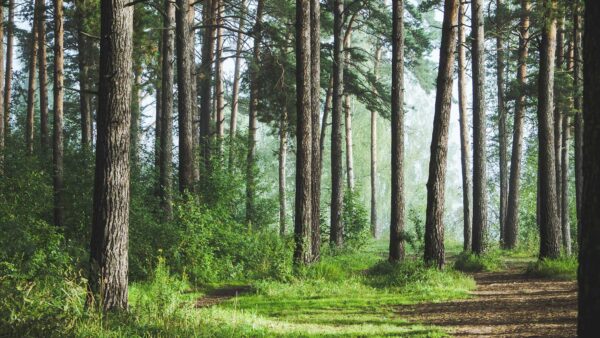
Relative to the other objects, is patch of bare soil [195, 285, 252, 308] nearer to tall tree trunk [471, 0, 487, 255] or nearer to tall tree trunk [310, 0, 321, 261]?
tall tree trunk [310, 0, 321, 261]

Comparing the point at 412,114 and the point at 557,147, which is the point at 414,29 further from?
the point at 412,114

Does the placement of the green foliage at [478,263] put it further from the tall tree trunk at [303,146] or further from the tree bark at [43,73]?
the tree bark at [43,73]

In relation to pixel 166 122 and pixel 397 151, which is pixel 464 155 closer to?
pixel 397 151

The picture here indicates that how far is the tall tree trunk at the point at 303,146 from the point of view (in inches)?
532

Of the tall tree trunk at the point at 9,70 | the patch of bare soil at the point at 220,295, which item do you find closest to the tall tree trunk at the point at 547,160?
the patch of bare soil at the point at 220,295

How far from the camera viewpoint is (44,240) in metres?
10.9

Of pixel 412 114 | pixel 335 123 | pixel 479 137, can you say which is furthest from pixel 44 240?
pixel 412 114

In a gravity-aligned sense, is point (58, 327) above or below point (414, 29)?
below

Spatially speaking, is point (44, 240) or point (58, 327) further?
point (44, 240)

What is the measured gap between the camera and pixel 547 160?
1480 centimetres

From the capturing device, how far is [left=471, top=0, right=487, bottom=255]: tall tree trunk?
18.3m

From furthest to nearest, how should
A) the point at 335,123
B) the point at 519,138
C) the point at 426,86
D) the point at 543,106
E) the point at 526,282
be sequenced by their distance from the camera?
the point at 426,86 < the point at 519,138 < the point at 335,123 < the point at 543,106 < the point at 526,282

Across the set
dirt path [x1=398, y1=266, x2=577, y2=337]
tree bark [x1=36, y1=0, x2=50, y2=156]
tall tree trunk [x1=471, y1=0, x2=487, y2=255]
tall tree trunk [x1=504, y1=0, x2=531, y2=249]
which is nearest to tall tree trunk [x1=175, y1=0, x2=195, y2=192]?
tree bark [x1=36, y1=0, x2=50, y2=156]

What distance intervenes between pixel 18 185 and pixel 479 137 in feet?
45.1
